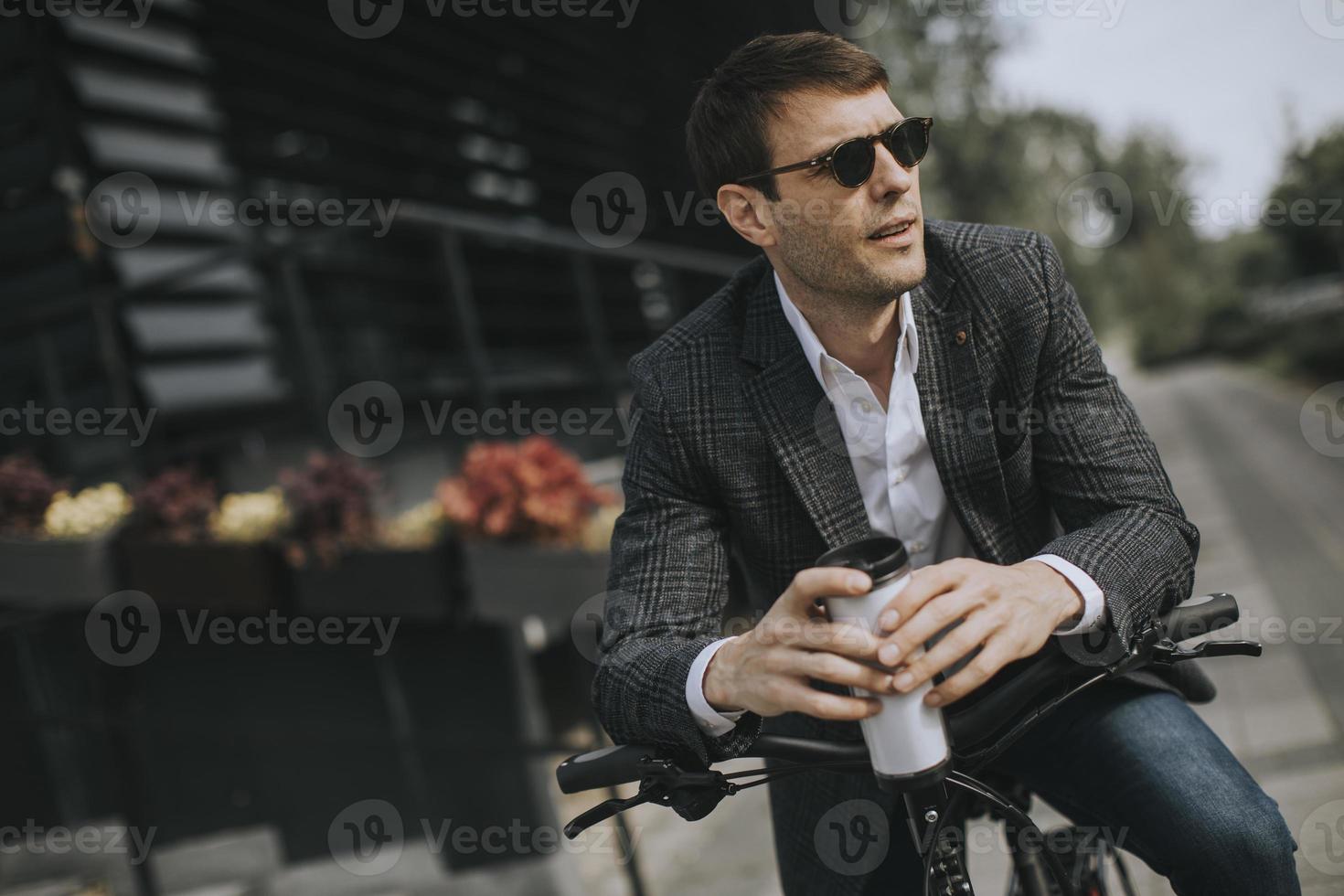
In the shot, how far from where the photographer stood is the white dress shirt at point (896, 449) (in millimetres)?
1723

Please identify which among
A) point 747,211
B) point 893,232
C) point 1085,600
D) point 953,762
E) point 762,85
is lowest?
point 953,762

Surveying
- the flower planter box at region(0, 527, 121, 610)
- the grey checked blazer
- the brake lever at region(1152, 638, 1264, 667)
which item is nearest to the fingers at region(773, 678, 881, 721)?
the grey checked blazer

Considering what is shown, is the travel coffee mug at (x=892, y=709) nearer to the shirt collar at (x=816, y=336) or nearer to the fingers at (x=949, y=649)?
the fingers at (x=949, y=649)

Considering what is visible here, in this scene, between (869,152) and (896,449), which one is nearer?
(869,152)

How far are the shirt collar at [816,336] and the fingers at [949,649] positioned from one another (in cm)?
60

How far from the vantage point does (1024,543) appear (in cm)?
178

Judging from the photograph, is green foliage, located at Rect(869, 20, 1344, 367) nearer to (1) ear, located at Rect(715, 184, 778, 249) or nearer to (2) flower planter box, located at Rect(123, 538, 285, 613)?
(1) ear, located at Rect(715, 184, 778, 249)

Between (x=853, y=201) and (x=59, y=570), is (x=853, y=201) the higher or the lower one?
the higher one

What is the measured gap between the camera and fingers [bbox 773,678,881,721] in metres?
1.15

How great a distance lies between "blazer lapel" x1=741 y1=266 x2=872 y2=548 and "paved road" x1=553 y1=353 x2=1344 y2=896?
2056 millimetres

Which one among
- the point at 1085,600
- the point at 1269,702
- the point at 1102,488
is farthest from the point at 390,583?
the point at 1269,702

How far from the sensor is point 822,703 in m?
1.20

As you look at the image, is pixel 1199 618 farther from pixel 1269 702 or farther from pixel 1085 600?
pixel 1269 702

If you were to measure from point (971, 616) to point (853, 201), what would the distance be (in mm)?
711
